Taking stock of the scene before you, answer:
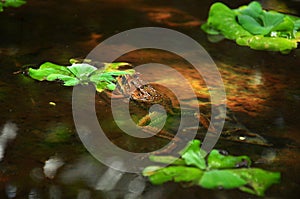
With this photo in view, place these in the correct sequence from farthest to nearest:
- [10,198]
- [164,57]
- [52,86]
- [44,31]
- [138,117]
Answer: [44,31] → [164,57] → [52,86] → [138,117] → [10,198]

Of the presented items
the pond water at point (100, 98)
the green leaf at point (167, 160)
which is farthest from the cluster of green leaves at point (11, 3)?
the green leaf at point (167, 160)

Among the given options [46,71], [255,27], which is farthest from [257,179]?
[255,27]

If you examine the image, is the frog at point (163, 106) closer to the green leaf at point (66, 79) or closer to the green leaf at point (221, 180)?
the green leaf at point (66, 79)

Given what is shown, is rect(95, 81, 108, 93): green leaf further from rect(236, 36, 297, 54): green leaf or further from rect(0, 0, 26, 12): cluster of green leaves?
rect(0, 0, 26, 12): cluster of green leaves

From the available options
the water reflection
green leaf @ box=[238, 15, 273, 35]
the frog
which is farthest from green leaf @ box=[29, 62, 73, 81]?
green leaf @ box=[238, 15, 273, 35]

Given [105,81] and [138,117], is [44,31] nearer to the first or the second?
[105,81]

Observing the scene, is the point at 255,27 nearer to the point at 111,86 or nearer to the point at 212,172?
the point at 111,86

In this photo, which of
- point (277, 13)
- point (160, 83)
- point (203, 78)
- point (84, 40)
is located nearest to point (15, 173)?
point (160, 83)
